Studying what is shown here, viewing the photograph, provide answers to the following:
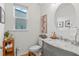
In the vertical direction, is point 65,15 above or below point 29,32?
above

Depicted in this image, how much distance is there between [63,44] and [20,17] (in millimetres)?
699

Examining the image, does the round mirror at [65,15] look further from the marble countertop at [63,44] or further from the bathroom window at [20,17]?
the bathroom window at [20,17]

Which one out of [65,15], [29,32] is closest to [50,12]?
[65,15]

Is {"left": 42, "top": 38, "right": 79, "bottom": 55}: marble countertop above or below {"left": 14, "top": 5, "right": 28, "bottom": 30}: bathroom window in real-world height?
below

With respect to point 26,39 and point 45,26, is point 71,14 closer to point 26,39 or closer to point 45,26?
point 45,26

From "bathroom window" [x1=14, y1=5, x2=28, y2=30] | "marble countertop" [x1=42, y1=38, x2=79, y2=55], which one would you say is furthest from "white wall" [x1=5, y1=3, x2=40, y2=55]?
"marble countertop" [x1=42, y1=38, x2=79, y2=55]

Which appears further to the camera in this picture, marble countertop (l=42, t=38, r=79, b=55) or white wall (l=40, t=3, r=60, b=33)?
white wall (l=40, t=3, r=60, b=33)

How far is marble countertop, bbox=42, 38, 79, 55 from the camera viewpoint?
1.85 meters

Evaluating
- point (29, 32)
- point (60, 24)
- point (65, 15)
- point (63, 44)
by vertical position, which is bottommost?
point (63, 44)

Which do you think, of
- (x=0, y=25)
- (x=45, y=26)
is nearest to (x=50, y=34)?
(x=45, y=26)

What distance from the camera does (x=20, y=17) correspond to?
1956 millimetres

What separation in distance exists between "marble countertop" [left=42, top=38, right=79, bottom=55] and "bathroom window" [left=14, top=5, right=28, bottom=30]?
37 centimetres

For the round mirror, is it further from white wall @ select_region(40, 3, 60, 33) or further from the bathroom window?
the bathroom window

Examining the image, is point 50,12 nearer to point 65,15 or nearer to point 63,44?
point 65,15
